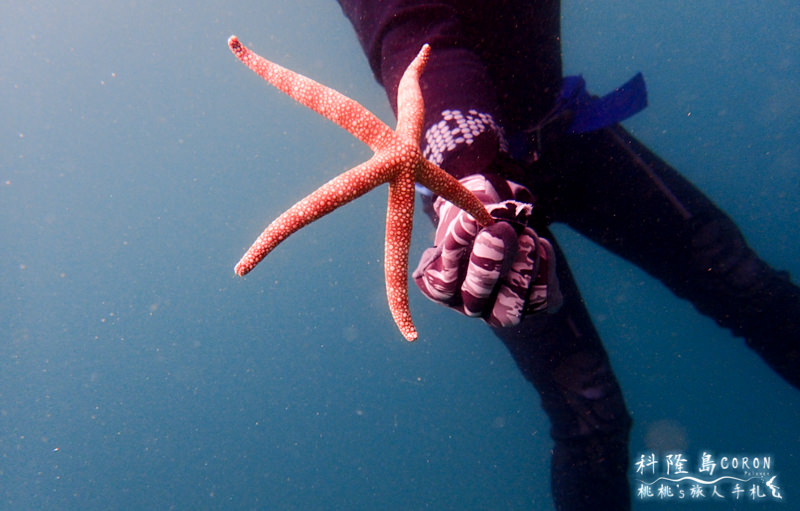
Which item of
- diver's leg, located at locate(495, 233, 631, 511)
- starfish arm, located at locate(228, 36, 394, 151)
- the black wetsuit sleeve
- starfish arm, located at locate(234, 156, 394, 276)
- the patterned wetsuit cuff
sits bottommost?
diver's leg, located at locate(495, 233, 631, 511)

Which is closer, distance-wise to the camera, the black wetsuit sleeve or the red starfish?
the red starfish

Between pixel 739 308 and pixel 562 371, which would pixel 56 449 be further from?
pixel 739 308

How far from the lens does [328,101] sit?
4.01 ft

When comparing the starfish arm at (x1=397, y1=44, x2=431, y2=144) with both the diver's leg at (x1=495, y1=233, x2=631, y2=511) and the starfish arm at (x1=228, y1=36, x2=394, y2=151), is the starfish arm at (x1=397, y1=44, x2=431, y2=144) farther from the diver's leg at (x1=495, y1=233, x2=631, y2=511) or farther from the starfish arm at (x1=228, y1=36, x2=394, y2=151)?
the diver's leg at (x1=495, y1=233, x2=631, y2=511)

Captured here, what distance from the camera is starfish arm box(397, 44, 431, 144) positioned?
1.27m

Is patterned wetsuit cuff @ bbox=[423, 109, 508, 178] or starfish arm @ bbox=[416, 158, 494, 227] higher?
patterned wetsuit cuff @ bbox=[423, 109, 508, 178]

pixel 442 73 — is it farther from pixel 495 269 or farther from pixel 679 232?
pixel 679 232

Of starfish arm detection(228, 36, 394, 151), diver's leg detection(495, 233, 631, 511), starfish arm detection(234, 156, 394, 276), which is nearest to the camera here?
starfish arm detection(234, 156, 394, 276)

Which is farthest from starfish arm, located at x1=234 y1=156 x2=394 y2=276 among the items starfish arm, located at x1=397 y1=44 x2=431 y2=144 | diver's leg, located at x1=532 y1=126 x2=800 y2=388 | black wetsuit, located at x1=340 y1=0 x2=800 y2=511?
diver's leg, located at x1=532 y1=126 x2=800 y2=388

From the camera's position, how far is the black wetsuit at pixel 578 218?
1.95 m

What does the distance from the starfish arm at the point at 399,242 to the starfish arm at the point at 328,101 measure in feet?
0.45

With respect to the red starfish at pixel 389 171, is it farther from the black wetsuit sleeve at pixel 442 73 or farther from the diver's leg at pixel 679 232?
the diver's leg at pixel 679 232

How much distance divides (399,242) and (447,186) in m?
0.22

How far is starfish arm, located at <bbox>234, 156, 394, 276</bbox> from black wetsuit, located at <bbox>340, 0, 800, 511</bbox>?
2.59 ft
